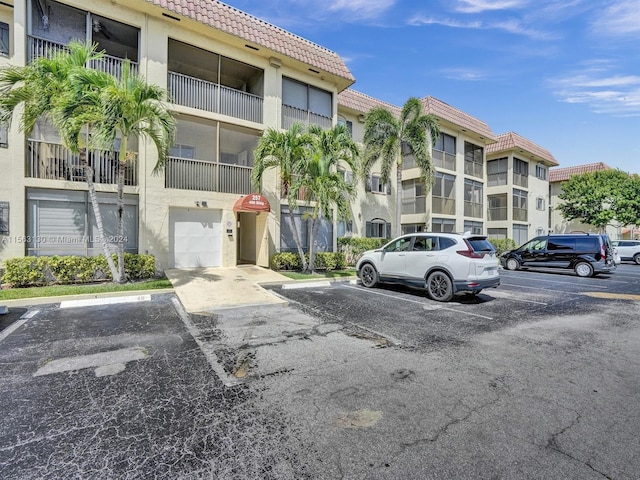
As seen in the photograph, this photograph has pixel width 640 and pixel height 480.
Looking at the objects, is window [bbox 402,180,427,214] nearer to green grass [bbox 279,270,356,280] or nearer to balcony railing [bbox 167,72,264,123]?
green grass [bbox 279,270,356,280]

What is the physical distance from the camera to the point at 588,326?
686 centimetres

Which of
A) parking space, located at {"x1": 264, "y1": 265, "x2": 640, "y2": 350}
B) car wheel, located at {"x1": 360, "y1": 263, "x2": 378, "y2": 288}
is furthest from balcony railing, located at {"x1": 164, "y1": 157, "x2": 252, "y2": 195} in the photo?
car wheel, located at {"x1": 360, "y1": 263, "x2": 378, "y2": 288}

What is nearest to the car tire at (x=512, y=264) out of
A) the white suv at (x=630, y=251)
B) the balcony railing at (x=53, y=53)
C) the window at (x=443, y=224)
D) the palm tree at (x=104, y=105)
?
the window at (x=443, y=224)

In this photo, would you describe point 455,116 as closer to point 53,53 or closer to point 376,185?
point 376,185

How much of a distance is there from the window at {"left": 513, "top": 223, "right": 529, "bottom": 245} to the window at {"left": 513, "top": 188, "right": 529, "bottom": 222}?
25.4 inches

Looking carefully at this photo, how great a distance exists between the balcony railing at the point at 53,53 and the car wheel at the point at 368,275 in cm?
990

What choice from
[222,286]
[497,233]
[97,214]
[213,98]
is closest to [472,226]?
[497,233]

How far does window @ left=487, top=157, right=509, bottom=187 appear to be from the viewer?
28016 millimetres

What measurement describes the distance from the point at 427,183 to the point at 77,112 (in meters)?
15.0

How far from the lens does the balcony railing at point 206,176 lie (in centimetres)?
1259

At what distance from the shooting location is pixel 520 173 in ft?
94.0

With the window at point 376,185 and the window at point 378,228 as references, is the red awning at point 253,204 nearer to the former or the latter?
the window at point 378,228

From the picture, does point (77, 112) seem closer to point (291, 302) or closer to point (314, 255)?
point (291, 302)

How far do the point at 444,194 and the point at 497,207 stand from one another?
8736mm
